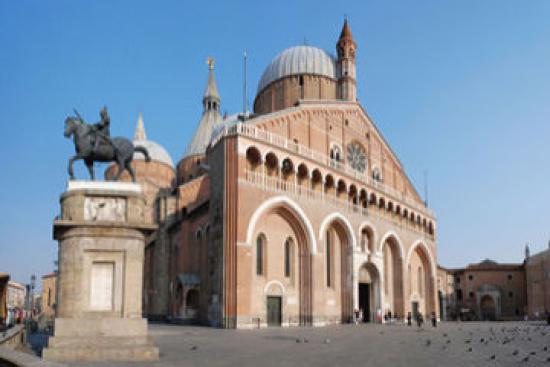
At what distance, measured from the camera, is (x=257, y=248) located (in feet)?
99.2

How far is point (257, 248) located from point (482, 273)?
53.5m

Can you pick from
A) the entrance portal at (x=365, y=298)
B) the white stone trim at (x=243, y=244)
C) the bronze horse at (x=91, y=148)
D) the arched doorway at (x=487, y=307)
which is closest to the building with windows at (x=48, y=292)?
the entrance portal at (x=365, y=298)

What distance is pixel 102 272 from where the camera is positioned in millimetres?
11953

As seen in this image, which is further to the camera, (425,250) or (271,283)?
(425,250)

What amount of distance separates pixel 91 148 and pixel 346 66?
34.8m

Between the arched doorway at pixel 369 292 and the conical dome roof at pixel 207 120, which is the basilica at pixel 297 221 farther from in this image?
the conical dome roof at pixel 207 120

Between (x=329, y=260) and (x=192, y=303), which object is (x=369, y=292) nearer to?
(x=329, y=260)

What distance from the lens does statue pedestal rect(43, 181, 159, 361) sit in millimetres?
11258

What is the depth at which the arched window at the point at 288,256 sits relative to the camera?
1249 inches

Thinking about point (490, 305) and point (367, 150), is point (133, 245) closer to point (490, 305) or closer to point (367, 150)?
point (367, 150)

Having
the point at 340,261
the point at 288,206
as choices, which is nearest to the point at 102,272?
the point at 288,206

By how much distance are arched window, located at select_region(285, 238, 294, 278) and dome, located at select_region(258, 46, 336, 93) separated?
19.1 metres

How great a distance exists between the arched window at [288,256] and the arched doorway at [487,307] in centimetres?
4945

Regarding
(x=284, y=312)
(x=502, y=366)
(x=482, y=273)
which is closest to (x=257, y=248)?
(x=284, y=312)
